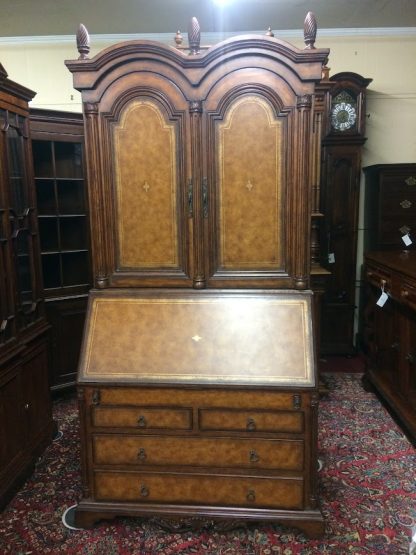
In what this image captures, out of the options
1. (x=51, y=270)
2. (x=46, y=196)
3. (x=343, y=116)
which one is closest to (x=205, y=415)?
(x=51, y=270)

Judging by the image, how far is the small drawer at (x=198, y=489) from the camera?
2154mm

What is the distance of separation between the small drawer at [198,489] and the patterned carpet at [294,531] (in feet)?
0.50

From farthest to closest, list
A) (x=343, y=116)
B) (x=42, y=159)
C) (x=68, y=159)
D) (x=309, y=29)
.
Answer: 1. (x=343, y=116)
2. (x=68, y=159)
3. (x=42, y=159)
4. (x=309, y=29)

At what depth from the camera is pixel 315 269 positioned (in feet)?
11.7

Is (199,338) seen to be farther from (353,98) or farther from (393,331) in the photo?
(353,98)

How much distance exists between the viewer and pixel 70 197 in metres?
3.88

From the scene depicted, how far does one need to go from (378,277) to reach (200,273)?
70.4 inches

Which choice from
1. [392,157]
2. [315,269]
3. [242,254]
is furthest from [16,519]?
[392,157]

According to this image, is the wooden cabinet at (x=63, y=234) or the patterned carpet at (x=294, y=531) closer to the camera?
the patterned carpet at (x=294, y=531)

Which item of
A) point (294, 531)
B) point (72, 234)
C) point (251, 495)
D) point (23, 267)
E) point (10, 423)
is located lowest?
point (294, 531)

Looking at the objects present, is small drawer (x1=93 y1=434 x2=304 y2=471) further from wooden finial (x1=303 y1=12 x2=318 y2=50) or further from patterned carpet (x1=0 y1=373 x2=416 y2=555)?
wooden finial (x1=303 y1=12 x2=318 y2=50)

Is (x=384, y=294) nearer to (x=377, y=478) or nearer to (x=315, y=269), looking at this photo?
(x=315, y=269)

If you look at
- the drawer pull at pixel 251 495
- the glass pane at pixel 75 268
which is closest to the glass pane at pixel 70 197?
the glass pane at pixel 75 268

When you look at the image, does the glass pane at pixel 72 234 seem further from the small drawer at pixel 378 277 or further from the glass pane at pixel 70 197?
the small drawer at pixel 378 277
